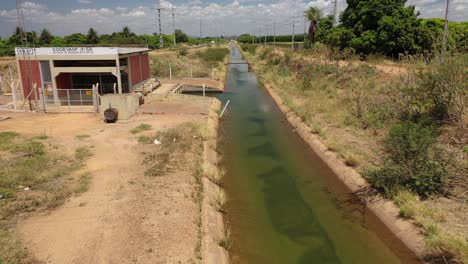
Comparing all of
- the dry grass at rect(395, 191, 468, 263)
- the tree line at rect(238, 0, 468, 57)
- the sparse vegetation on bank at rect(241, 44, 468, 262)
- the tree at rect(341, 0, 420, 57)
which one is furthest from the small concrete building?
the tree at rect(341, 0, 420, 57)

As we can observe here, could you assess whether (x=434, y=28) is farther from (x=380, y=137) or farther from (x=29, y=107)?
(x=29, y=107)

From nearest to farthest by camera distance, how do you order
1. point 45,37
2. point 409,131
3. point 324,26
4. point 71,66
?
point 409,131 < point 71,66 < point 324,26 < point 45,37

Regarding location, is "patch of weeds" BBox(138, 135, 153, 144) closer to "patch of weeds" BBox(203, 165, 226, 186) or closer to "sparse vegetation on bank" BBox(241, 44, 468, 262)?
"patch of weeds" BBox(203, 165, 226, 186)

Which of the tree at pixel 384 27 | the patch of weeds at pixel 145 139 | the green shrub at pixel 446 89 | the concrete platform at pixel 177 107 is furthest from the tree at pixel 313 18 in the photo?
the patch of weeds at pixel 145 139

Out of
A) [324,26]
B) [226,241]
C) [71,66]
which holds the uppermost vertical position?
[324,26]

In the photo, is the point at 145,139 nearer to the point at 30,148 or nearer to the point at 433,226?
the point at 30,148

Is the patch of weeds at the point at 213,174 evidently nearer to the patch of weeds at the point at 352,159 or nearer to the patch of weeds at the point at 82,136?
the patch of weeds at the point at 352,159

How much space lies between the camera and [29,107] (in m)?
25.4

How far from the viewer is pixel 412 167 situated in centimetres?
1149

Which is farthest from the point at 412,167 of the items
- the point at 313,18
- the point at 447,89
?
the point at 313,18

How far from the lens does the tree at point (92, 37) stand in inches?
3056

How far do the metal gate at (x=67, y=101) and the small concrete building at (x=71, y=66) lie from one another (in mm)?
612

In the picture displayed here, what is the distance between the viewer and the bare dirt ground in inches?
333

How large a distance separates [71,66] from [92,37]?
5721cm
